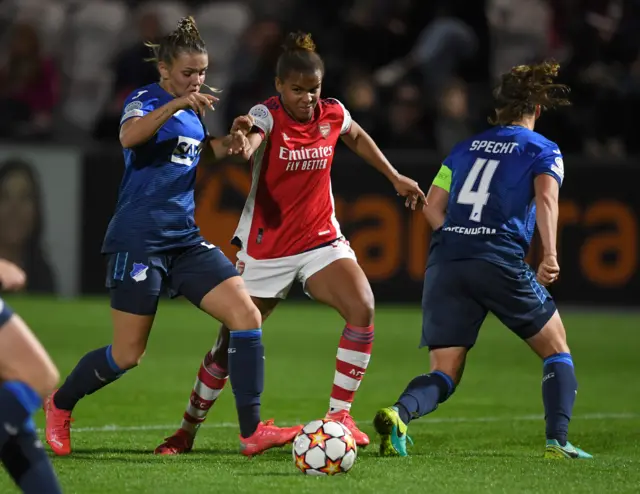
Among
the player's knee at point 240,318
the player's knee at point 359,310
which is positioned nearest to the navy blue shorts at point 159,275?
the player's knee at point 240,318

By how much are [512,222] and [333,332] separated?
6.64 metres

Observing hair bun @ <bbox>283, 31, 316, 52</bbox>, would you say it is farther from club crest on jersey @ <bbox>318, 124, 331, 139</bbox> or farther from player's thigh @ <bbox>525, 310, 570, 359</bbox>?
player's thigh @ <bbox>525, 310, 570, 359</bbox>

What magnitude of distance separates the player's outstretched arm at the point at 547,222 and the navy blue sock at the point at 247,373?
1413mm

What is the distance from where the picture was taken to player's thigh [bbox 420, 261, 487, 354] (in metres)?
6.59

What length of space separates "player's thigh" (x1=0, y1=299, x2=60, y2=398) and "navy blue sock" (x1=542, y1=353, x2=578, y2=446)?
113 inches

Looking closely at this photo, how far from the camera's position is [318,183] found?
6980 millimetres

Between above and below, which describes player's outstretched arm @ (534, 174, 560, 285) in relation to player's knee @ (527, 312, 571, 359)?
above

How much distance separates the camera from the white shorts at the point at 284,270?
687 centimetres

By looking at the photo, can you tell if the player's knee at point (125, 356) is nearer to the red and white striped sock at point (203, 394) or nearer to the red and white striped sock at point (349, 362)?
the red and white striped sock at point (203, 394)

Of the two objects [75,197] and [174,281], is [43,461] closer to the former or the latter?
[174,281]

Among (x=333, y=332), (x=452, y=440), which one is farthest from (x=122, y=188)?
(x=333, y=332)

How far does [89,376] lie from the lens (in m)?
6.42

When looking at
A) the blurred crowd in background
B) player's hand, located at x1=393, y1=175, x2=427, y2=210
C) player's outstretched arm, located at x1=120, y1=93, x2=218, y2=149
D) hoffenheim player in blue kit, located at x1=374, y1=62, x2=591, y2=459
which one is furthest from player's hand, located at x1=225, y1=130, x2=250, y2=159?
the blurred crowd in background

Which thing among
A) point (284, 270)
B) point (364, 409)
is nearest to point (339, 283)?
point (284, 270)
